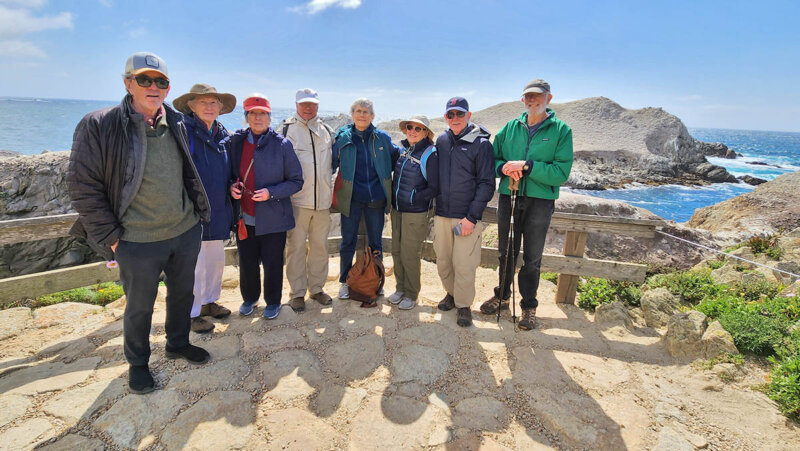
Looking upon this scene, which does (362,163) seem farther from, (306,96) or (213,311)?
(213,311)

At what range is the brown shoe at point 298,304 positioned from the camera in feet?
14.6

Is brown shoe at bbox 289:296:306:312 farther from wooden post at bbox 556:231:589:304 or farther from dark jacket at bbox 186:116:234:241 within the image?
wooden post at bbox 556:231:589:304

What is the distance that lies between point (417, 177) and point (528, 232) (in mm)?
1406

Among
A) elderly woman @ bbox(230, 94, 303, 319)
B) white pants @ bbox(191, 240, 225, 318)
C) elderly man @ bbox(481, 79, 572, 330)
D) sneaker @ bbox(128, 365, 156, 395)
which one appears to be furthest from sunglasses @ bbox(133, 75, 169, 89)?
elderly man @ bbox(481, 79, 572, 330)

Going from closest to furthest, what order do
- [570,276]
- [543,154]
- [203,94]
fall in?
[203,94]
[543,154]
[570,276]

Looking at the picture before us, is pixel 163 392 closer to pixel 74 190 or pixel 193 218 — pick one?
pixel 193 218

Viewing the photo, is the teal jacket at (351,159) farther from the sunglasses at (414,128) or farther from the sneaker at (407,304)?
the sneaker at (407,304)

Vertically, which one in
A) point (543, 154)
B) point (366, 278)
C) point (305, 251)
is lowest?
point (366, 278)

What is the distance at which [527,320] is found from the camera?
4258 mm

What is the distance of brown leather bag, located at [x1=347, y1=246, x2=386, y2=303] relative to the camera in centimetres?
468

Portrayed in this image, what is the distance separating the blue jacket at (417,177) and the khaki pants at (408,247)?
0.46 feet

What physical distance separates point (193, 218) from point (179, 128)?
73 cm

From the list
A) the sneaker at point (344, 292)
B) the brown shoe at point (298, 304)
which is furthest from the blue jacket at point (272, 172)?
the sneaker at point (344, 292)

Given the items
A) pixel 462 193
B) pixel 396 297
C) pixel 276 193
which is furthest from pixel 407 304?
pixel 276 193
